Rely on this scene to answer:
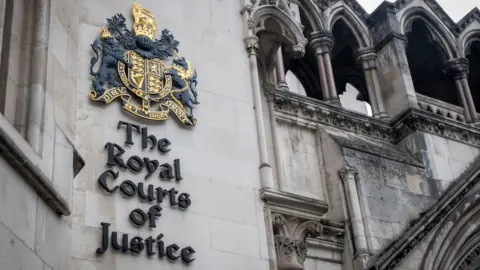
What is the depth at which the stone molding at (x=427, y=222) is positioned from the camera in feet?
49.9

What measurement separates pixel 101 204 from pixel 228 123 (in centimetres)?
279

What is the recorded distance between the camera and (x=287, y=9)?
45.2ft

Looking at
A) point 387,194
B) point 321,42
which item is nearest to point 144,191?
point 387,194

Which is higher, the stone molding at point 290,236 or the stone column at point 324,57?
the stone column at point 324,57

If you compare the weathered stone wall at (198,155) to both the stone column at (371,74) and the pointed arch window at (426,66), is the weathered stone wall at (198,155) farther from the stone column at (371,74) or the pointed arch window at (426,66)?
the pointed arch window at (426,66)

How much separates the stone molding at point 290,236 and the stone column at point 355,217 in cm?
356

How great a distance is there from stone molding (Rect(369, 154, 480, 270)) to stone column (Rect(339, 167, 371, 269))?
10.4 inches

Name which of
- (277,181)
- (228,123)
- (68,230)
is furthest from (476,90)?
(68,230)

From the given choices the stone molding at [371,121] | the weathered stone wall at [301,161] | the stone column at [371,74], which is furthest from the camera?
the stone column at [371,74]

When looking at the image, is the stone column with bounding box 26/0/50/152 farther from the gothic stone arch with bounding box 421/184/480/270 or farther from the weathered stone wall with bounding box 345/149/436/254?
the gothic stone arch with bounding box 421/184/480/270

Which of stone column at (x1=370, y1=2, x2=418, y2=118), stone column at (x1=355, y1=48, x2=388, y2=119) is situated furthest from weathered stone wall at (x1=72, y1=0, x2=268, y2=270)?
stone column at (x1=355, y1=48, x2=388, y2=119)

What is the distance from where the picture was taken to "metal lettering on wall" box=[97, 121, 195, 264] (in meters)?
9.55

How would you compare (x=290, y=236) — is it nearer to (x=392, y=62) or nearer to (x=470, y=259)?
(x=470, y=259)

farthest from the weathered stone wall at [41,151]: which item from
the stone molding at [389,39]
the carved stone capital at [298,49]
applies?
the stone molding at [389,39]
